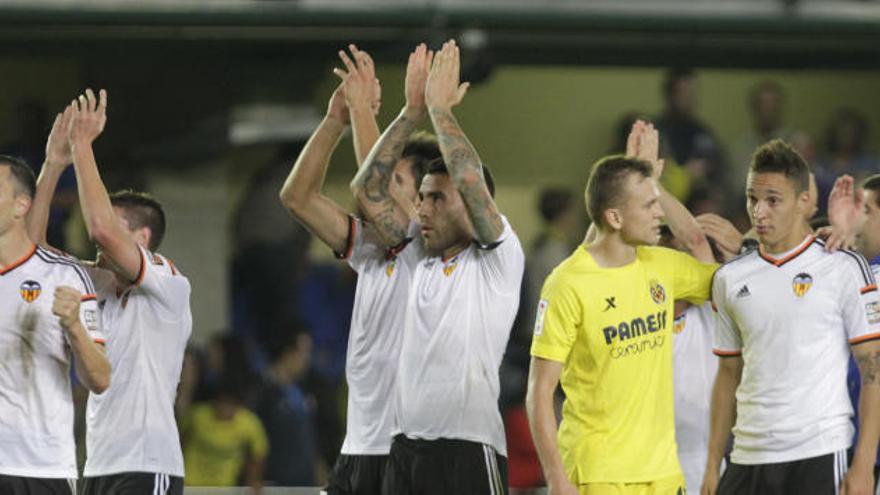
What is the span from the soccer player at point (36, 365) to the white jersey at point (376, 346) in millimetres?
1139

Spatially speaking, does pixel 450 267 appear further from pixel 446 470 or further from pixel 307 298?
pixel 307 298

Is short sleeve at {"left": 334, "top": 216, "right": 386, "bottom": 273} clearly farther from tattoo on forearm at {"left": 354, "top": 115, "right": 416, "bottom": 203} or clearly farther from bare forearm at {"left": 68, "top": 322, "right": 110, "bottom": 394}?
bare forearm at {"left": 68, "top": 322, "right": 110, "bottom": 394}

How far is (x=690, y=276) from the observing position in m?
7.64

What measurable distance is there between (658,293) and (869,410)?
95 cm

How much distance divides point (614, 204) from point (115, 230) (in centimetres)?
202

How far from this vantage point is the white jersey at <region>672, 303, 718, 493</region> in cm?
890

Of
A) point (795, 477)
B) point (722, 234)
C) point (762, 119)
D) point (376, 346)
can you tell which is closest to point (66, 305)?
point (376, 346)

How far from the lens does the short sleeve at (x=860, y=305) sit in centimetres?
748

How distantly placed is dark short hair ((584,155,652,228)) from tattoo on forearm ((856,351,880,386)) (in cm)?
113

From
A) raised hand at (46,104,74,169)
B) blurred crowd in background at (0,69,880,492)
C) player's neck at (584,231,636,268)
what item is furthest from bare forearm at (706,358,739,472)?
blurred crowd in background at (0,69,880,492)

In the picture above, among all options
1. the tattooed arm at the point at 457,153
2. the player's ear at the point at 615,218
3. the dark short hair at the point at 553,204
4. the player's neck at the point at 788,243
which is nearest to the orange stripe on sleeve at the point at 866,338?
the player's neck at the point at 788,243

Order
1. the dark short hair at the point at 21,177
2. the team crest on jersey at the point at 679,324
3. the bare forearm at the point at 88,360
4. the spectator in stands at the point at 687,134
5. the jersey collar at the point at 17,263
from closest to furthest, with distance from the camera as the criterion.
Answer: the bare forearm at the point at 88,360
the jersey collar at the point at 17,263
the dark short hair at the point at 21,177
the team crest on jersey at the point at 679,324
the spectator in stands at the point at 687,134

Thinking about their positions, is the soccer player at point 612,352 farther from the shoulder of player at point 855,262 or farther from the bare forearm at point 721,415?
the shoulder of player at point 855,262

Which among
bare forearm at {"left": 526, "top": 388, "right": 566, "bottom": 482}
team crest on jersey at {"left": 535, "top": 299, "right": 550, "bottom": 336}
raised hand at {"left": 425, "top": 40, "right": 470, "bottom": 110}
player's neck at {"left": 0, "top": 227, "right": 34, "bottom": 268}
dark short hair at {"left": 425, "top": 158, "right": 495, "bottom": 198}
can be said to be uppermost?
raised hand at {"left": 425, "top": 40, "right": 470, "bottom": 110}
